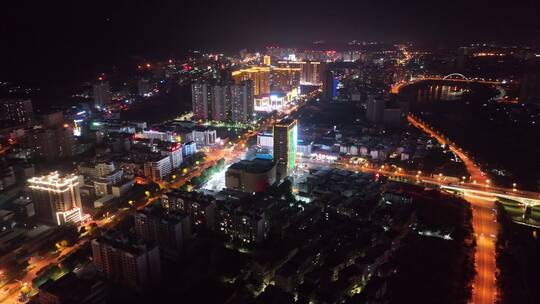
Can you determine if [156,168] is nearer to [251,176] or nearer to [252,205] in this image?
[251,176]

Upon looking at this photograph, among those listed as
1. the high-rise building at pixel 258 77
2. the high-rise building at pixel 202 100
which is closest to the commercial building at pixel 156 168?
the high-rise building at pixel 202 100

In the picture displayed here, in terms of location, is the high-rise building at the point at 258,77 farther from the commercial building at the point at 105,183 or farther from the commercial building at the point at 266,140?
the commercial building at the point at 105,183

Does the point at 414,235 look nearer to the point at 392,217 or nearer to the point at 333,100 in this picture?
the point at 392,217

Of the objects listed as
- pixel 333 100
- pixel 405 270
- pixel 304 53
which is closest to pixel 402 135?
pixel 333 100

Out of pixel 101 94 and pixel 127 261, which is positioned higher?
pixel 101 94

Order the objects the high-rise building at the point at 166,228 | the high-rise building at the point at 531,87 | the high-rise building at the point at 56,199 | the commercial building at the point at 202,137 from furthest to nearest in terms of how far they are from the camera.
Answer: the high-rise building at the point at 531,87 < the commercial building at the point at 202,137 < the high-rise building at the point at 56,199 < the high-rise building at the point at 166,228

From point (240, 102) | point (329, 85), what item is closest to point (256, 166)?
point (240, 102)
